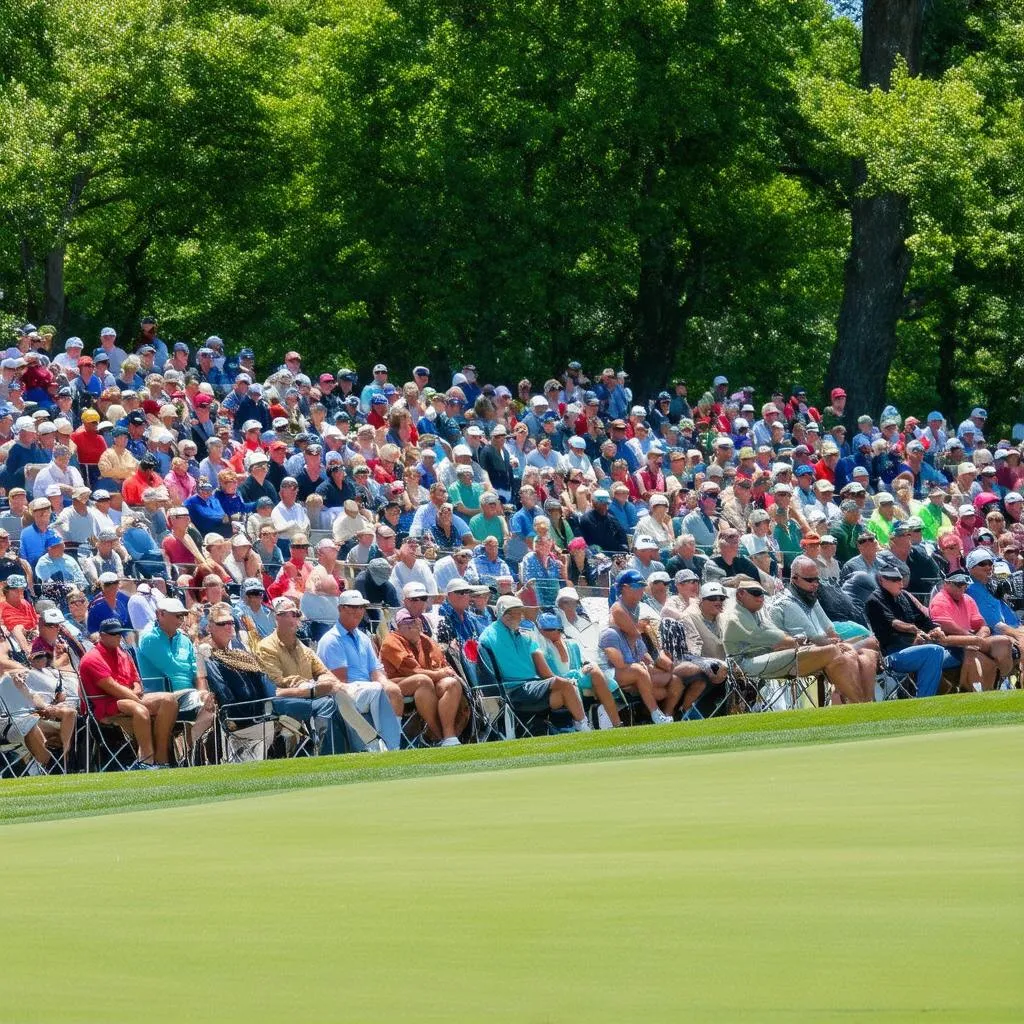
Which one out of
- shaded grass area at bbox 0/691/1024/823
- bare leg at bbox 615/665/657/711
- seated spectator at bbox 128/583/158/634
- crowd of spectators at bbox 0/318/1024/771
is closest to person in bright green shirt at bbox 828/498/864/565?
crowd of spectators at bbox 0/318/1024/771

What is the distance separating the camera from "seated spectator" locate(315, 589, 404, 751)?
16.0 m

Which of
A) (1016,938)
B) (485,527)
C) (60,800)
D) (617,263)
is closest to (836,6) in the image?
(617,263)

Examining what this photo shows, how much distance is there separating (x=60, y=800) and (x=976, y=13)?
32033 millimetres

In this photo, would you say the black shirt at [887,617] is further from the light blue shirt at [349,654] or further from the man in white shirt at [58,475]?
the man in white shirt at [58,475]

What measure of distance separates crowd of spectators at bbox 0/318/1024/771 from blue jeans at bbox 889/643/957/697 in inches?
0.8

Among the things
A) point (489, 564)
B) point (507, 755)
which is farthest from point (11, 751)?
point (489, 564)

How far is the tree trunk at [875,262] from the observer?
117 feet

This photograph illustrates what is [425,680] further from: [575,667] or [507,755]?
[507,755]

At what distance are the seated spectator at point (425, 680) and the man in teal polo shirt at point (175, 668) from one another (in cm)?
151

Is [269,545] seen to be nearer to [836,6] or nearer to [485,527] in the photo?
[485,527]

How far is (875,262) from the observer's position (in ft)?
119

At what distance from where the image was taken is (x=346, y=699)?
52.4ft

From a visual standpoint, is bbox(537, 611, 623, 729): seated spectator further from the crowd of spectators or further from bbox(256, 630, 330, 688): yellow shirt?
bbox(256, 630, 330, 688): yellow shirt

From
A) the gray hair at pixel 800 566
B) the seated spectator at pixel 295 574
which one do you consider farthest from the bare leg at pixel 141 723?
the gray hair at pixel 800 566
